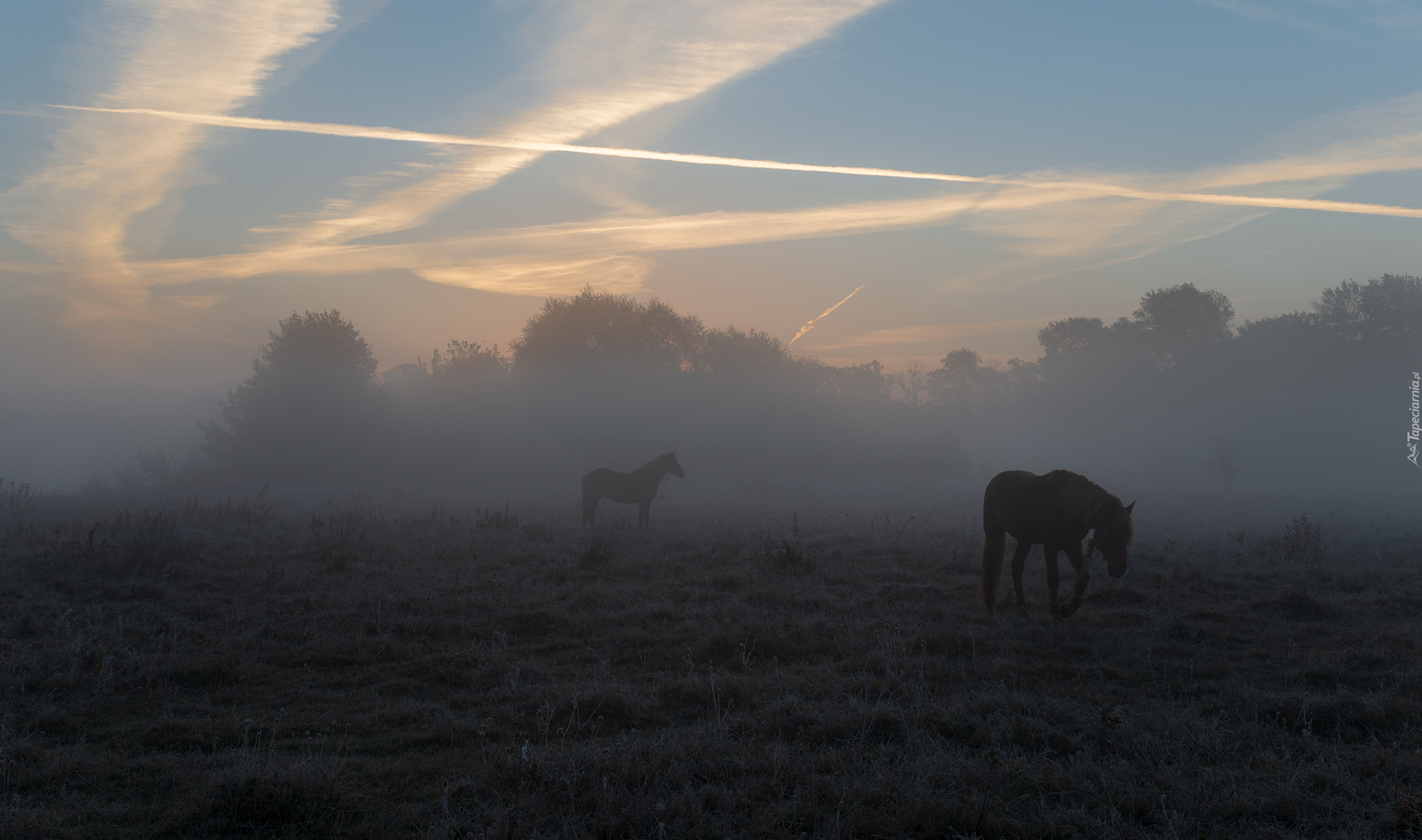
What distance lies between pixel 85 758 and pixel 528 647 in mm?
3546

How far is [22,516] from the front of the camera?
14.6 m

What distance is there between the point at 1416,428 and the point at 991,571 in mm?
40813

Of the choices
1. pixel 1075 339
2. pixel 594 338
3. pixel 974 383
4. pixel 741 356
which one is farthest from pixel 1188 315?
→ pixel 594 338

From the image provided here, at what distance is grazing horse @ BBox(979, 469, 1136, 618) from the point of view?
7.84 metres

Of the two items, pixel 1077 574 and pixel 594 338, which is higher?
pixel 594 338

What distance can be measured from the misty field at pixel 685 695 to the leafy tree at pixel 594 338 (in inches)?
1321

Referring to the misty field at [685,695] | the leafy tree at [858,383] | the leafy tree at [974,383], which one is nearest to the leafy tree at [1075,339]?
the leafy tree at [974,383]

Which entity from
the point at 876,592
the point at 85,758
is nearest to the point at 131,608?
the point at 85,758

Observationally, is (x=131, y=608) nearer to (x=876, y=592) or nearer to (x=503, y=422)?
(x=876, y=592)

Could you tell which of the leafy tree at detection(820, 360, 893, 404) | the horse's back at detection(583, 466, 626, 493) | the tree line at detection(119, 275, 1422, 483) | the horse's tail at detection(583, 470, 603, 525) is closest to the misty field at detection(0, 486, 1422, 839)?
the horse's tail at detection(583, 470, 603, 525)

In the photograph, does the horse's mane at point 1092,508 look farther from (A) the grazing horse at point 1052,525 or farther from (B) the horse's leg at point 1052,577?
(B) the horse's leg at point 1052,577

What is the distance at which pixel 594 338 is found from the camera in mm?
45562

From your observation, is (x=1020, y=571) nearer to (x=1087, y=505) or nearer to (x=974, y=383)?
(x=1087, y=505)

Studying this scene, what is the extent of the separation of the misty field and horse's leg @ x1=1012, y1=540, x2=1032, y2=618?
0.88 ft
